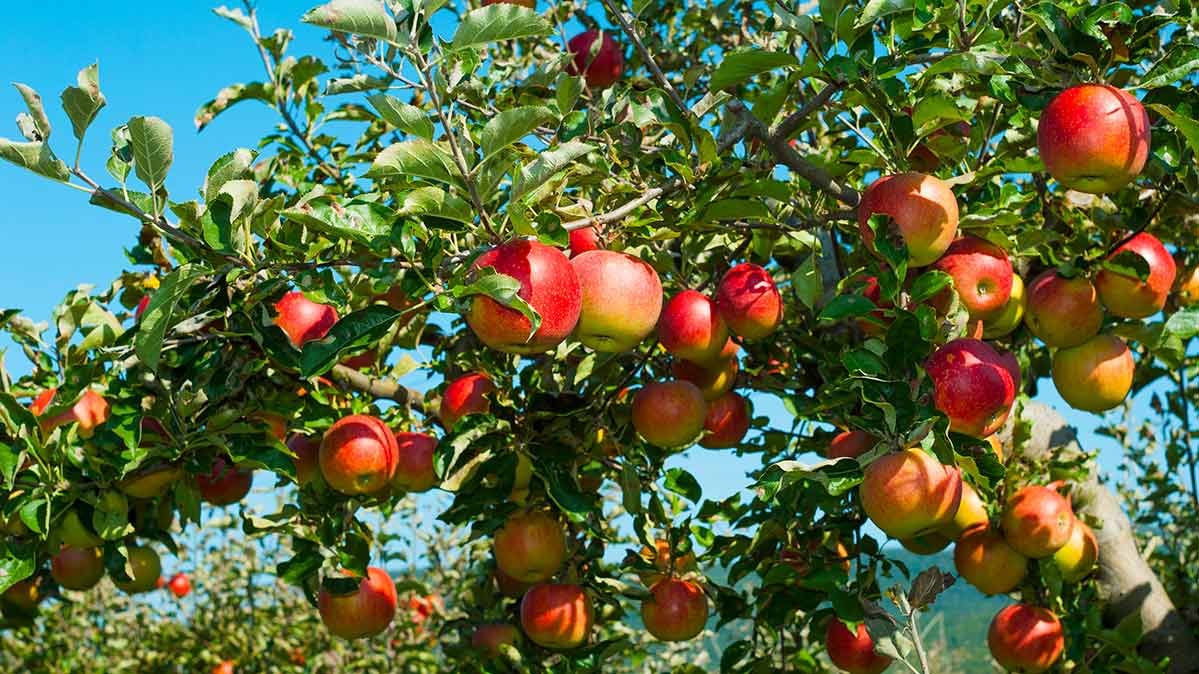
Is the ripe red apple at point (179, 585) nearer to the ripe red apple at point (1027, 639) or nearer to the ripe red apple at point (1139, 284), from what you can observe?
the ripe red apple at point (1027, 639)

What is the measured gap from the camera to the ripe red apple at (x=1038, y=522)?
2.92m

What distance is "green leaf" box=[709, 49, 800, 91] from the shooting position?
2.12 metres

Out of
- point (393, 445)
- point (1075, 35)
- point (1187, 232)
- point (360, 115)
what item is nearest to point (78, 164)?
point (393, 445)

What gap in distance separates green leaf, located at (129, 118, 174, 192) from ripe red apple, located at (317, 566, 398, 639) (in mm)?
1859

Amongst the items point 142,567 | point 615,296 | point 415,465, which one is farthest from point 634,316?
point 142,567

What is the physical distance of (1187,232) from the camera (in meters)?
3.69

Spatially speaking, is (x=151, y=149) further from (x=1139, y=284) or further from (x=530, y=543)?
(x=1139, y=284)

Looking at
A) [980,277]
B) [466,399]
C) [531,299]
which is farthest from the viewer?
[466,399]

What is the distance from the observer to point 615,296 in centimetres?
221

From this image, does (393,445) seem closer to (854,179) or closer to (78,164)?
(78,164)

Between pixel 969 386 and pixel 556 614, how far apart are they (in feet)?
5.10

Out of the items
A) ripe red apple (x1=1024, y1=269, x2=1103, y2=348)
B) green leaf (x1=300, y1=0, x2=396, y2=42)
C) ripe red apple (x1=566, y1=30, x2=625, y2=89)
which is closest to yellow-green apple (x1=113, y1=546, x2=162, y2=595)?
ripe red apple (x1=566, y1=30, x2=625, y2=89)

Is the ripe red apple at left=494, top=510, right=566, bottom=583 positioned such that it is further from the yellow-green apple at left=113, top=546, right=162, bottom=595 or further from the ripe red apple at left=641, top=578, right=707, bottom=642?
the yellow-green apple at left=113, top=546, right=162, bottom=595

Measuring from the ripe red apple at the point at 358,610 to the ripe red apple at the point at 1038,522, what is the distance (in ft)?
6.73
